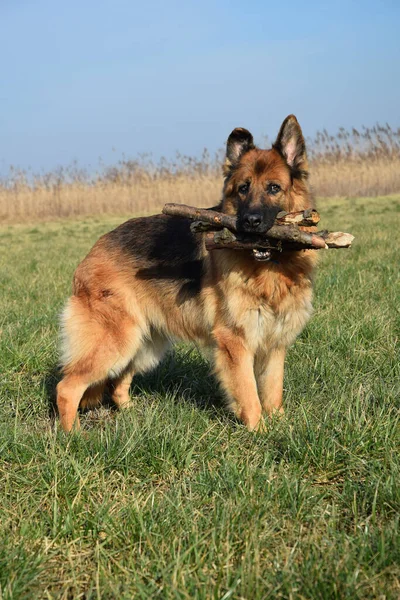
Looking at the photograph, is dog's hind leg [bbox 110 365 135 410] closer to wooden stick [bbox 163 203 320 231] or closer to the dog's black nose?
wooden stick [bbox 163 203 320 231]

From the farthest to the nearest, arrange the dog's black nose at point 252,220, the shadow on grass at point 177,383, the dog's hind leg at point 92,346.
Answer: the shadow on grass at point 177,383 → the dog's hind leg at point 92,346 → the dog's black nose at point 252,220

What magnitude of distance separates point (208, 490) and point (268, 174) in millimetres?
2073

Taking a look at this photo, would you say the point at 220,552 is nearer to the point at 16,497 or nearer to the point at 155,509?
the point at 155,509

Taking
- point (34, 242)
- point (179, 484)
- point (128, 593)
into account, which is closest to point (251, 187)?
point (179, 484)

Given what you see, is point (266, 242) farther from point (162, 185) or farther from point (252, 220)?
point (162, 185)

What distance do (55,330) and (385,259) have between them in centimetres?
501

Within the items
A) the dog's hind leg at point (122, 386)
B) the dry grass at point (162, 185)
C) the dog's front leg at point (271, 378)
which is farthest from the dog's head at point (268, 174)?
the dry grass at point (162, 185)

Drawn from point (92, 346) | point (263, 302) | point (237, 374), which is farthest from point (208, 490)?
point (92, 346)

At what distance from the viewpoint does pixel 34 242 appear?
53.3 ft

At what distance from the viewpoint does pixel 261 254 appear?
12.3 feet

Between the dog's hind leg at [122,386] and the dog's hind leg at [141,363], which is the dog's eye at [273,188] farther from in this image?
the dog's hind leg at [122,386]

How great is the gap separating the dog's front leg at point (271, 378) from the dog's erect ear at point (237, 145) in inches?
52.5

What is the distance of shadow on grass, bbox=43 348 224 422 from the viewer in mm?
4344

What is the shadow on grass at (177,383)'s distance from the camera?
4.34 meters
